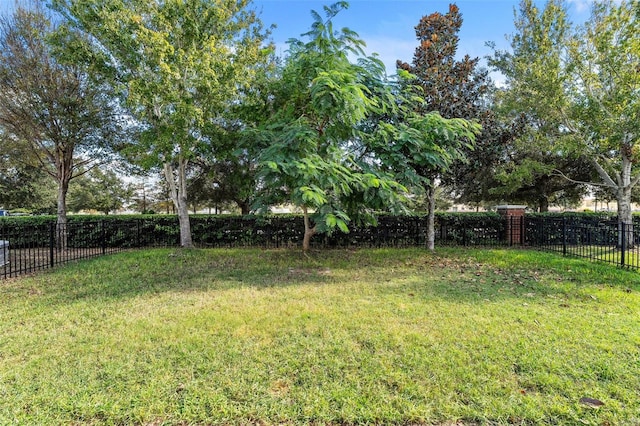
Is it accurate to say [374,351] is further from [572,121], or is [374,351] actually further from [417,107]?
[572,121]

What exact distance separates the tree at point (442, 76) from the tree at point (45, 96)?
995 cm

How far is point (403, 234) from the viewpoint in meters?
11.4

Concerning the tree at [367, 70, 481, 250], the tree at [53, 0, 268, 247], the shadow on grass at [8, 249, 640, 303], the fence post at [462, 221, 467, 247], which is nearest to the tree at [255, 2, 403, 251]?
the tree at [367, 70, 481, 250]

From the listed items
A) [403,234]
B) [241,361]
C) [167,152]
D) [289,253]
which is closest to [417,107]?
[403,234]

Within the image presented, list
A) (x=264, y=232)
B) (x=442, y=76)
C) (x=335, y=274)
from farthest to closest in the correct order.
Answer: (x=264, y=232) → (x=442, y=76) → (x=335, y=274)

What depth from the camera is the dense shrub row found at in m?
11.3

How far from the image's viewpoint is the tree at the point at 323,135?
6.29 meters

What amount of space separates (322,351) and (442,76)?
9.04m

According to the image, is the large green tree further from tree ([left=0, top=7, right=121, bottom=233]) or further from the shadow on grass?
tree ([left=0, top=7, right=121, bottom=233])

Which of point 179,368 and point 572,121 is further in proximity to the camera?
point 572,121

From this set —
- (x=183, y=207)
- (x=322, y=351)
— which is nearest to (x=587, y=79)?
(x=322, y=351)

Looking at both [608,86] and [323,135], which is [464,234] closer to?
[608,86]

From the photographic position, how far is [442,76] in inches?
375

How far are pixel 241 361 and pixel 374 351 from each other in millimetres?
1305
